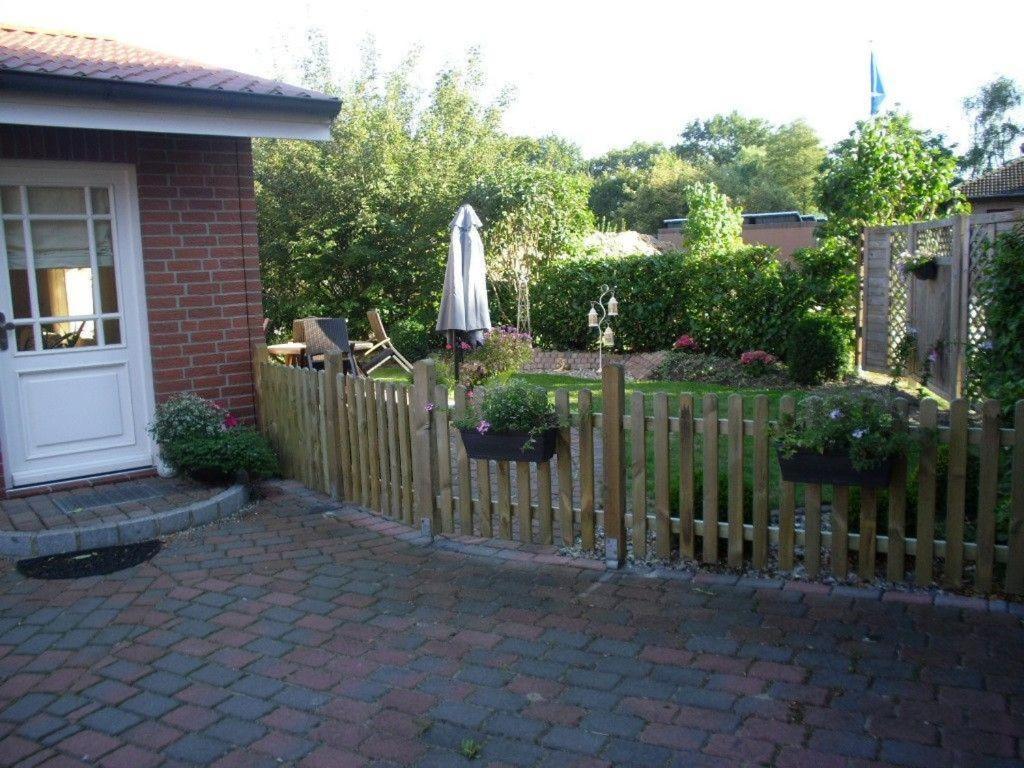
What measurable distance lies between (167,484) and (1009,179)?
105 feet

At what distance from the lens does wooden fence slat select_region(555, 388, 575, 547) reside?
5.03 meters

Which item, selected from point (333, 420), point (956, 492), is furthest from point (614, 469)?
point (333, 420)

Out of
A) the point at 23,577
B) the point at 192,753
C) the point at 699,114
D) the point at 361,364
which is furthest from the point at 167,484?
the point at 699,114

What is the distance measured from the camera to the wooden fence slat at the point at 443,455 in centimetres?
552

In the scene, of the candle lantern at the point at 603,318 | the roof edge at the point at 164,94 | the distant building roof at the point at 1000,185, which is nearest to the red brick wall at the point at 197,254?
the roof edge at the point at 164,94

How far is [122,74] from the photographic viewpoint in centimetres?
600

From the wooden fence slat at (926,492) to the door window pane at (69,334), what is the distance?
5.83 m

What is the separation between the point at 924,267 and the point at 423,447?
7421mm

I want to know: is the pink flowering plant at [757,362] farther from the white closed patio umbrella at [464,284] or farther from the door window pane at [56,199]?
the door window pane at [56,199]

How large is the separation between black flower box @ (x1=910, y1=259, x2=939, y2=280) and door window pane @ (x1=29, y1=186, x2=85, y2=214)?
8878 millimetres

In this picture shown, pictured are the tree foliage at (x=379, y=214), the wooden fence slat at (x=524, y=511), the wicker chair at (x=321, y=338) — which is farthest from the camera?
the tree foliage at (x=379, y=214)

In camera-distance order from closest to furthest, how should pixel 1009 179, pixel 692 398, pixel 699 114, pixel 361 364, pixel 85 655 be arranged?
pixel 85 655, pixel 692 398, pixel 361 364, pixel 1009 179, pixel 699 114

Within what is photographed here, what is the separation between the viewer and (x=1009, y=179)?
1201 inches

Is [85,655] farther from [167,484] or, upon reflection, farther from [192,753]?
[167,484]
